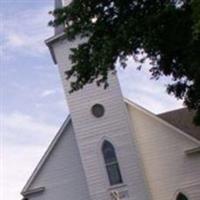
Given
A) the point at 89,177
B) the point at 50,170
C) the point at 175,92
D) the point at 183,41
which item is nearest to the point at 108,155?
the point at 89,177

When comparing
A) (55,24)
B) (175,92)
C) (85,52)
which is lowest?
(175,92)

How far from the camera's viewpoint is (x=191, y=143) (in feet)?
79.8

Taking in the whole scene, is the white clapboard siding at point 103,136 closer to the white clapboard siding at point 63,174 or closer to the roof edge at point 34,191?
the white clapboard siding at point 63,174

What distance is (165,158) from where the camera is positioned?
24516 mm

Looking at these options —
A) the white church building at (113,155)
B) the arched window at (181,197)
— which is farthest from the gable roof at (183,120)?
the arched window at (181,197)

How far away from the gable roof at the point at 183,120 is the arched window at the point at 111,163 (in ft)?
12.7

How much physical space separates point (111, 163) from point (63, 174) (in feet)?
8.46

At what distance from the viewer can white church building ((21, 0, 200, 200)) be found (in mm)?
23875

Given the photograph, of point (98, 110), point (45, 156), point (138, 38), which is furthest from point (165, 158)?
point (138, 38)

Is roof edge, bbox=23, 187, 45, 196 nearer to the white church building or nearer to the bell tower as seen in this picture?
the white church building

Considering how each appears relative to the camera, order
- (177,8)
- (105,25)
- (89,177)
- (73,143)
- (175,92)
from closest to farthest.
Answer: (177,8), (105,25), (175,92), (89,177), (73,143)

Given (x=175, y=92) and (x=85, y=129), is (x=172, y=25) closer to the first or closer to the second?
(x=175, y=92)

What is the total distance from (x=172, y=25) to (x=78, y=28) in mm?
2899

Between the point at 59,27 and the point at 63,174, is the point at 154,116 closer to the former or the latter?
the point at 63,174
